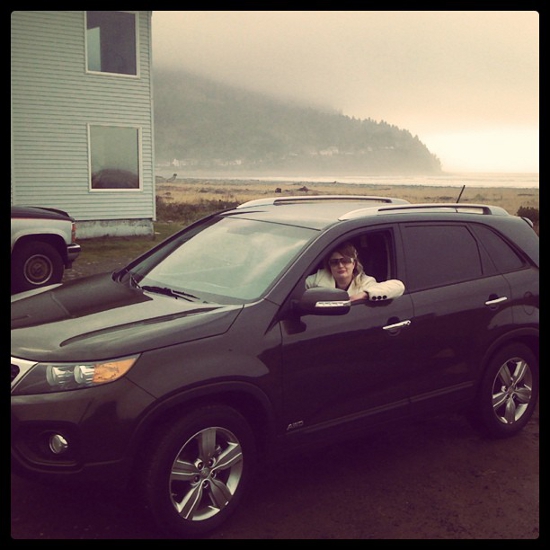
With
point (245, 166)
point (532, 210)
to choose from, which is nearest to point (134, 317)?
point (532, 210)

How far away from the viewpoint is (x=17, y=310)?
429cm

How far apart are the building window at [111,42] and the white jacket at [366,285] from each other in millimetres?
18672

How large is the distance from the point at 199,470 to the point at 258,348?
699 millimetres

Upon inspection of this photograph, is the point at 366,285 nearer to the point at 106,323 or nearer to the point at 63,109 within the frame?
the point at 106,323

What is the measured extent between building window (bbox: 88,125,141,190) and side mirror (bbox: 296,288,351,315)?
18486mm

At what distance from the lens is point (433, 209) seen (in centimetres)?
512

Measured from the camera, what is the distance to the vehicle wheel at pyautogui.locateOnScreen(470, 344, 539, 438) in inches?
200

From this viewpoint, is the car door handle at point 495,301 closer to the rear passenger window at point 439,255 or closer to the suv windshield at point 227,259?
the rear passenger window at point 439,255

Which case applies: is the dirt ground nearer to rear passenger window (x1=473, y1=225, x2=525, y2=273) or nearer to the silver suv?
rear passenger window (x1=473, y1=225, x2=525, y2=273)

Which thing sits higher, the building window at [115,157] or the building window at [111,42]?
the building window at [111,42]

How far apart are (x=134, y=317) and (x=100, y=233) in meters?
18.0

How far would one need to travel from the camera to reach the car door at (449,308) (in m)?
4.64

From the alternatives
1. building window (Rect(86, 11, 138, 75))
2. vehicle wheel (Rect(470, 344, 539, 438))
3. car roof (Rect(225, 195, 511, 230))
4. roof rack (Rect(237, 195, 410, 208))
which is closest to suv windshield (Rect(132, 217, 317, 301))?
car roof (Rect(225, 195, 511, 230))

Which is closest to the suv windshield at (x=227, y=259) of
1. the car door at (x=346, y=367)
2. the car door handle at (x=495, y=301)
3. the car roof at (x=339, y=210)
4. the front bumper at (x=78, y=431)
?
the car roof at (x=339, y=210)
